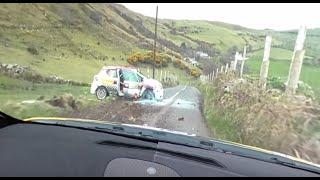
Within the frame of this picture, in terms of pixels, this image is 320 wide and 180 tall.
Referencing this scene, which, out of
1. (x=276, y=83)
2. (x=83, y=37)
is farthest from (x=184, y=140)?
(x=83, y=37)

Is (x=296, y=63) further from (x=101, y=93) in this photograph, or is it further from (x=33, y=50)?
(x=33, y=50)

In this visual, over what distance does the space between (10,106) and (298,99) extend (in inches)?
82.2

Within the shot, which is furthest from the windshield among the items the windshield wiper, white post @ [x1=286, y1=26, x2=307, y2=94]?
the windshield wiper

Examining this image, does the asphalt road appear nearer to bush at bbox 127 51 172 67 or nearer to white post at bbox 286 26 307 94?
bush at bbox 127 51 172 67

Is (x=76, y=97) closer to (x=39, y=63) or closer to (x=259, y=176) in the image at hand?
(x=39, y=63)

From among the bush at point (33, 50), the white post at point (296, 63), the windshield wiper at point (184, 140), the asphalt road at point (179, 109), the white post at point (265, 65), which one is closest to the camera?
the windshield wiper at point (184, 140)

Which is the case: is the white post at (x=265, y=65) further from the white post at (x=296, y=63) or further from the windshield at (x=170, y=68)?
the white post at (x=296, y=63)

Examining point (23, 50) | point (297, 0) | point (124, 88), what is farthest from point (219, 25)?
point (23, 50)

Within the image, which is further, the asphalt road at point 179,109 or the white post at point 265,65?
the asphalt road at point 179,109

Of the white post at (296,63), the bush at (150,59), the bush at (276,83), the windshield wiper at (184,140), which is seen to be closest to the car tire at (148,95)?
the bush at (150,59)

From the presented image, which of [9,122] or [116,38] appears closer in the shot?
[9,122]

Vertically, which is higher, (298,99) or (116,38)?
(116,38)

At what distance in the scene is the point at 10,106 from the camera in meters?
3.80

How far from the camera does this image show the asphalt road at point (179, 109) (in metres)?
3.74
